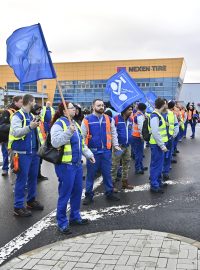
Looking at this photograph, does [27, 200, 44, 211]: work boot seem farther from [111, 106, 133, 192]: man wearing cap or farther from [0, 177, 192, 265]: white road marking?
[111, 106, 133, 192]: man wearing cap

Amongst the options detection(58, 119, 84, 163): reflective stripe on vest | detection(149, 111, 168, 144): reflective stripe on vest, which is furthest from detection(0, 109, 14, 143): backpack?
detection(149, 111, 168, 144): reflective stripe on vest

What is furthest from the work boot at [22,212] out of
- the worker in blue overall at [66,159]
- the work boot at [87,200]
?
the work boot at [87,200]

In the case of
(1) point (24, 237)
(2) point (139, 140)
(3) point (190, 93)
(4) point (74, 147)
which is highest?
(3) point (190, 93)

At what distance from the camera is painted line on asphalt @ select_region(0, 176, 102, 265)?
456cm

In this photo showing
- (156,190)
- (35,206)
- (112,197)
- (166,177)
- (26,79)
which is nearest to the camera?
(26,79)

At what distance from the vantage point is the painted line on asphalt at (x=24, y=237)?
15.0ft

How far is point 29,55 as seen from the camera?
557 centimetres

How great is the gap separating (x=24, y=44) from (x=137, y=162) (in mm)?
5040

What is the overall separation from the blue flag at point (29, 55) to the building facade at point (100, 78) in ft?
227

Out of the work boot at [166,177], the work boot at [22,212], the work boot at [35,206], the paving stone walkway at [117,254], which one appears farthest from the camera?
the work boot at [166,177]

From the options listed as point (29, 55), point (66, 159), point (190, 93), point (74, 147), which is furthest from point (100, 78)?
point (66, 159)

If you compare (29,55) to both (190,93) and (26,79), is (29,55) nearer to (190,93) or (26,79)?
(26,79)

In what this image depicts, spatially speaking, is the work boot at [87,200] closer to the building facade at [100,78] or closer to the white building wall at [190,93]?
the building facade at [100,78]

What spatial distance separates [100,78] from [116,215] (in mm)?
76718
